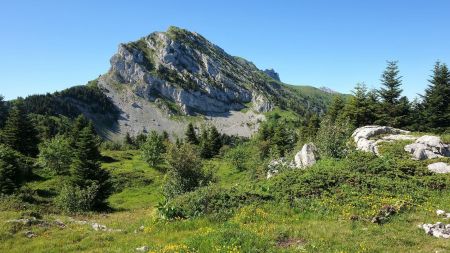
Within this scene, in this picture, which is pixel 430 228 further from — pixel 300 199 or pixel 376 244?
pixel 300 199

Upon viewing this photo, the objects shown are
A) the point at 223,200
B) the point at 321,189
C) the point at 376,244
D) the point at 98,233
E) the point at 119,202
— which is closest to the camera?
the point at 376,244

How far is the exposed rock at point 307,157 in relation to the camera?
36875 mm

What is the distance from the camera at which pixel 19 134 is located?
77.7 meters

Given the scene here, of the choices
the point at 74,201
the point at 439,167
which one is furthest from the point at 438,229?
the point at 74,201

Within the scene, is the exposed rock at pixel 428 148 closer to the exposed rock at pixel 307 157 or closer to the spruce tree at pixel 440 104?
the exposed rock at pixel 307 157

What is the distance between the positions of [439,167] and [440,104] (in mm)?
34491

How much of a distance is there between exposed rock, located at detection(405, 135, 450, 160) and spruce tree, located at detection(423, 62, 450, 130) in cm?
2609

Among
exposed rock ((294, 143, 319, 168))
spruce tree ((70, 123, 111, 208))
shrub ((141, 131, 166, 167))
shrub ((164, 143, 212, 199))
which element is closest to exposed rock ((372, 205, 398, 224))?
exposed rock ((294, 143, 319, 168))

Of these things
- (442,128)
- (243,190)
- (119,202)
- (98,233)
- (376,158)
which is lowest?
(119,202)

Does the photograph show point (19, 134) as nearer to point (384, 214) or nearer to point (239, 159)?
point (239, 159)

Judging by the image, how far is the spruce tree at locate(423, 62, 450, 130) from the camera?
59844 mm

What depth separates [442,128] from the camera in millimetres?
58969

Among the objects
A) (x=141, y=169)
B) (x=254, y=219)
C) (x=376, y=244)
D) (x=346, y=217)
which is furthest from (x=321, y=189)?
(x=141, y=169)

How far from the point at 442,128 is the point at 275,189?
45740 mm
